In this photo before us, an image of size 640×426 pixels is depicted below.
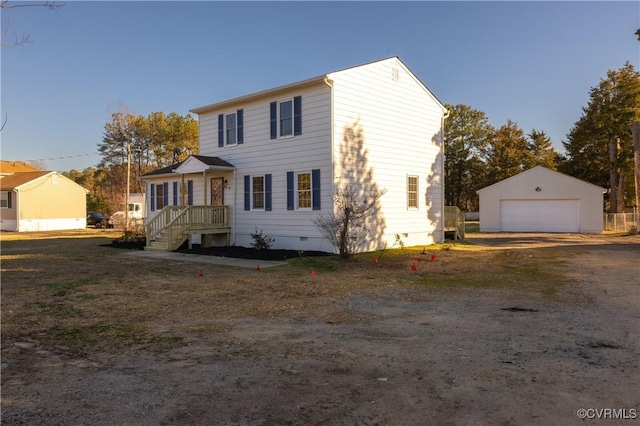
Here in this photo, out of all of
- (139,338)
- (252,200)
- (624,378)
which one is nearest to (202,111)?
(252,200)

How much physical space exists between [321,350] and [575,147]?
44.2m

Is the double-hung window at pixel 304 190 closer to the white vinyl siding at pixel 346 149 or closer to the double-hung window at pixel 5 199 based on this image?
the white vinyl siding at pixel 346 149

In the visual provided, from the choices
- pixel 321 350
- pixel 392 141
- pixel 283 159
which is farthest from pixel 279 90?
pixel 321 350

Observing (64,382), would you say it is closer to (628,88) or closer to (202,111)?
(202,111)

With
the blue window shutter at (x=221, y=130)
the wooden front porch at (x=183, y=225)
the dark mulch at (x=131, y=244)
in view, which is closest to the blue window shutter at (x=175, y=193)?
the wooden front porch at (x=183, y=225)

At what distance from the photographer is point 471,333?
235 inches

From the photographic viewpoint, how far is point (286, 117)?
1680 cm

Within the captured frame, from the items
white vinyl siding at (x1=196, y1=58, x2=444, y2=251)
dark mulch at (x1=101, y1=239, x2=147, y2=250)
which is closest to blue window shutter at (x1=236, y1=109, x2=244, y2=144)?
white vinyl siding at (x1=196, y1=58, x2=444, y2=251)

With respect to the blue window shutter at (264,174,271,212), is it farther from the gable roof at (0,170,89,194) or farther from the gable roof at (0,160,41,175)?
the gable roof at (0,160,41,175)

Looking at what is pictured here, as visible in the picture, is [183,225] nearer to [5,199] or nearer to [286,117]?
[286,117]

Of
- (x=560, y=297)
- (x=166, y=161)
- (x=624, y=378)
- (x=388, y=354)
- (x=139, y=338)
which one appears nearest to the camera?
(x=624, y=378)

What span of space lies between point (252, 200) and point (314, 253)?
4.02 m

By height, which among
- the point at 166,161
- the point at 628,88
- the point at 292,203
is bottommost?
the point at 292,203

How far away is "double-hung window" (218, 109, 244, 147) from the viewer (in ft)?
61.0
